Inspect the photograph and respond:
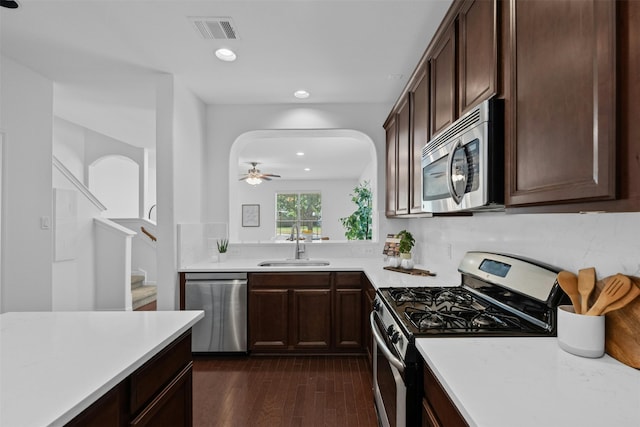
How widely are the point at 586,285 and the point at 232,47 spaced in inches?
100

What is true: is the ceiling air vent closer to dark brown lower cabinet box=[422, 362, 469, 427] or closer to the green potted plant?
dark brown lower cabinet box=[422, 362, 469, 427]

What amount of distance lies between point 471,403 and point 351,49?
2418 mm

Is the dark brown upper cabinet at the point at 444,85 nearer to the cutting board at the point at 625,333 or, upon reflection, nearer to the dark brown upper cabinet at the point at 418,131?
the dark brown upper cabinet at the point at 418,131

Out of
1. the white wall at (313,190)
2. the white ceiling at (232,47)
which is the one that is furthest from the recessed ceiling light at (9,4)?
the white wall at (313,190)

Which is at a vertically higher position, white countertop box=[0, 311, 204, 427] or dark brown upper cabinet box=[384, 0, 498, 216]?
dark brown upper cabinet box=[384, 0, 498, 216]

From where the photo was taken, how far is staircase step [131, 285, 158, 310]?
16.2 ft

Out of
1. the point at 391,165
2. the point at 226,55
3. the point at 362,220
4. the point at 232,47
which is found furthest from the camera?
the point at 362,220

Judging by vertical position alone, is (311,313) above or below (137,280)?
above

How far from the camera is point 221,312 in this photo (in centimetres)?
311

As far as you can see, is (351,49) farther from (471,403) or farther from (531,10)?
(471,403)

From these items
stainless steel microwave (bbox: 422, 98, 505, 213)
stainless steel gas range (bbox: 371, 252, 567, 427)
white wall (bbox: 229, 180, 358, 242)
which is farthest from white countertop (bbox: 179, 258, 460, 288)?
white wall (bbox: 229, 180, 358, 242)

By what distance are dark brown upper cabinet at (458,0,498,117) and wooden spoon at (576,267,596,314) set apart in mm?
719

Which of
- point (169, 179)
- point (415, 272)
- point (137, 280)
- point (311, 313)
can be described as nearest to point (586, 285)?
point (415, 272)

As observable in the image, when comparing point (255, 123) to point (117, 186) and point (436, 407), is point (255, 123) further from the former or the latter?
point (117, 186)
